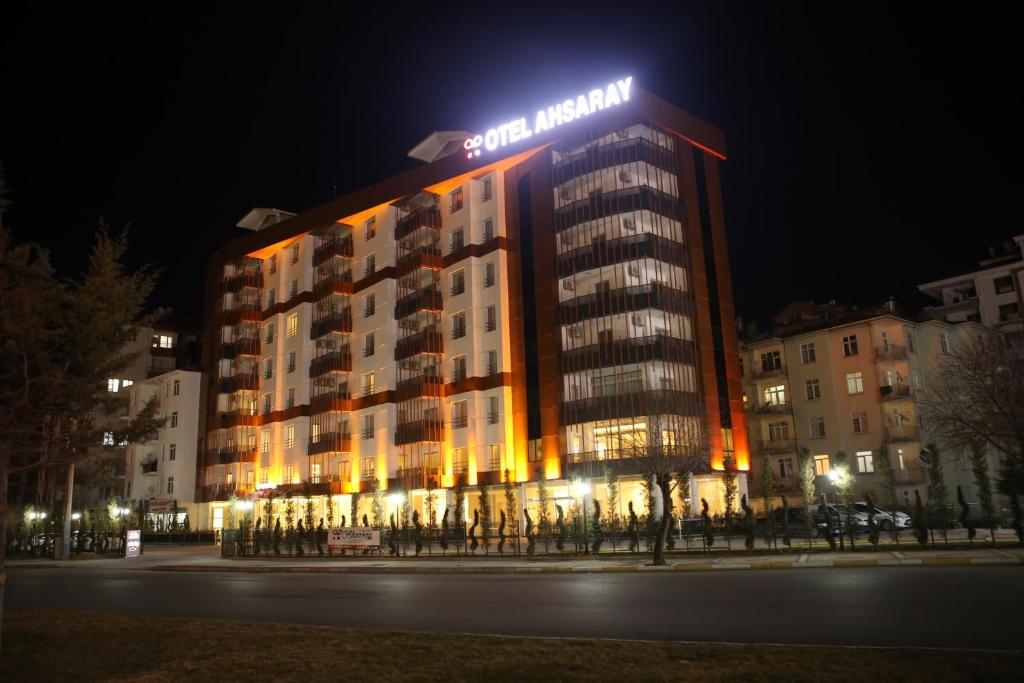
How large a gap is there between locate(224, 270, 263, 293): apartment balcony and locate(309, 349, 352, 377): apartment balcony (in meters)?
17.0

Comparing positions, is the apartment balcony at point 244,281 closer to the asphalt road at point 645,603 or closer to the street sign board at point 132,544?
the street sign board at point 132,544

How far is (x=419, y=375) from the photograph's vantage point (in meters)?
62.2

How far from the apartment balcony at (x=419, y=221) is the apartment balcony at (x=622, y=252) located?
545 inches

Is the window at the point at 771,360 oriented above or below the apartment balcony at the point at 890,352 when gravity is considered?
above

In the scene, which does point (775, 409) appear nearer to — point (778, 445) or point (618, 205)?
point (778, 445)

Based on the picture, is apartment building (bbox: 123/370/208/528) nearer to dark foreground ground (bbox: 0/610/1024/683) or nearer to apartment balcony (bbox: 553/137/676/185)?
apartment balcony (bbox: 553/137/676/185)

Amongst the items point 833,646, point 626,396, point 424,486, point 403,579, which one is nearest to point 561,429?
point 626,396

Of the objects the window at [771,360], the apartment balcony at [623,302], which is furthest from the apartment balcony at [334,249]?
the window at [771,360]

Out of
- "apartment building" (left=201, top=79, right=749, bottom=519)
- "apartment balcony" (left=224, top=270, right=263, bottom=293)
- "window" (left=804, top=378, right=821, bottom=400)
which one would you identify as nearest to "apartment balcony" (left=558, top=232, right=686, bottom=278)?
"apartment building" (left=201, top=79, right=749, bottom=519)

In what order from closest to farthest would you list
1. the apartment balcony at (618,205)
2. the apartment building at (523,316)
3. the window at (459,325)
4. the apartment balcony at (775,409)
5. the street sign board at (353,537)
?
the street sign board at (353,537), the apartment building at (523,316), the apartment balcony at (618,205), the apartment balcony at (775,409), the window at (459,325)

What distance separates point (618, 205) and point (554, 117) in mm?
9257

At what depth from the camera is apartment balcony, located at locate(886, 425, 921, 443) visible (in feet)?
174

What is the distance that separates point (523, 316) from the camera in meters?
58.4

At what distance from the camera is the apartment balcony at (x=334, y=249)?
72812 millimetres
